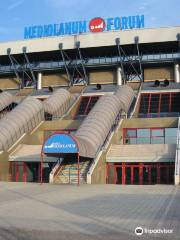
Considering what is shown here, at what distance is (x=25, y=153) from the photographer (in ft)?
117

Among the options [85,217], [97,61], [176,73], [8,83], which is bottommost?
[85,217]

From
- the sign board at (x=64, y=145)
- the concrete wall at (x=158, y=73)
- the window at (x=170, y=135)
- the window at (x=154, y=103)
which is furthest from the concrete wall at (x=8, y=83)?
the sign board at (x=64, y=145)

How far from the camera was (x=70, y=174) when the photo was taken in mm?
29141

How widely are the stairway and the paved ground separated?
10.0m

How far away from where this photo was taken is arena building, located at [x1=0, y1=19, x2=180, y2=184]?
31.8m

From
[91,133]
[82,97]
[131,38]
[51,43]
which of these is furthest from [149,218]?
[51,43]

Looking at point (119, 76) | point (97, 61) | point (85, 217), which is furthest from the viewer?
point (97, 61)

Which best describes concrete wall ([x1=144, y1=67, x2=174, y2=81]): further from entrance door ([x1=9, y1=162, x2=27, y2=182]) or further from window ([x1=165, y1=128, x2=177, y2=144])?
entrance door ([x1=9, y1=162, x2=27, y2=182])

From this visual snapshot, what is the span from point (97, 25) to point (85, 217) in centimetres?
4925

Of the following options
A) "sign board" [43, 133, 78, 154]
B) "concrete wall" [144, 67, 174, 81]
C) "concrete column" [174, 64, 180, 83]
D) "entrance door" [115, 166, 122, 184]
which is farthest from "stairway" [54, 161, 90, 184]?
"concrete wall" [144, 67, 174, 81]

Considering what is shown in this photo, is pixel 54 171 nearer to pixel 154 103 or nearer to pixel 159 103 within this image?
pixel 154 103

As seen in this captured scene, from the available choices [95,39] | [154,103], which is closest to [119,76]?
[95,39]

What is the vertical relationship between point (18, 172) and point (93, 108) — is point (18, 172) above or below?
below

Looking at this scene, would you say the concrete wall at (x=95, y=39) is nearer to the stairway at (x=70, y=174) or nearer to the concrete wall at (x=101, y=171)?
the concrete wall at (x=101, y=171)
